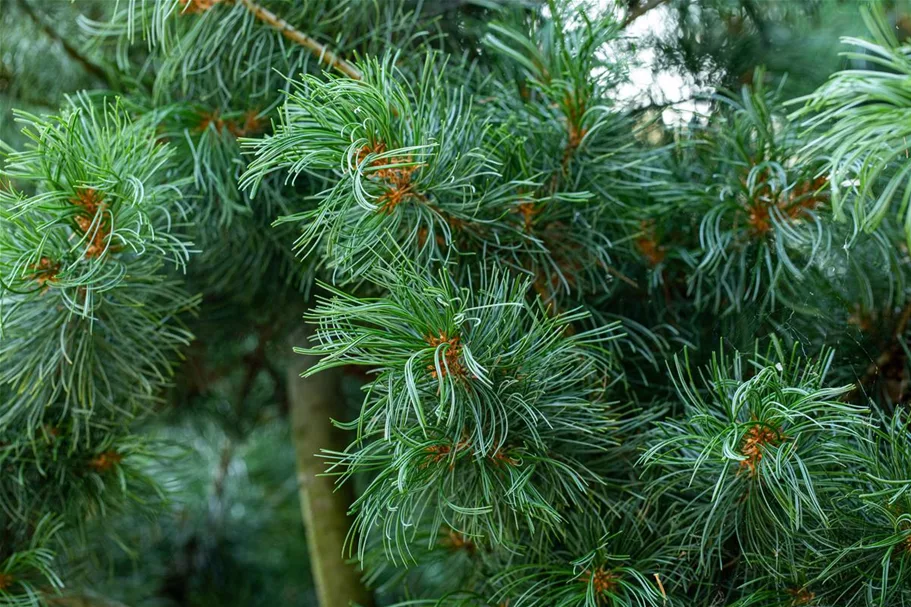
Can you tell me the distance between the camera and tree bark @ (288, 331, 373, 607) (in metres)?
0.60

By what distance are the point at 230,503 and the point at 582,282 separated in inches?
24.7

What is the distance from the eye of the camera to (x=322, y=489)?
63 cm

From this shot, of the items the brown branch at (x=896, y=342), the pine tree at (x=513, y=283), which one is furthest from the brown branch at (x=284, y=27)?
the brown branch at (x=896, y=342)

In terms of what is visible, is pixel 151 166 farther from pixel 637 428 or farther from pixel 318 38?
pixel 637 428

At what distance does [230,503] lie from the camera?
926 millimetres

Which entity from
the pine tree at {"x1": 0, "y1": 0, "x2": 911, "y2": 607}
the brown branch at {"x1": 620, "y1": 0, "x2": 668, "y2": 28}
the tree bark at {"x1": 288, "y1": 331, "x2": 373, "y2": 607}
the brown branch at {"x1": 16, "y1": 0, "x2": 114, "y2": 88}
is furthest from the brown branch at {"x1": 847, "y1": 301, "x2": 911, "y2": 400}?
Answer: the brown branch at {"x1": 16, "y1": 0, "x2": 114, "y2": 88}

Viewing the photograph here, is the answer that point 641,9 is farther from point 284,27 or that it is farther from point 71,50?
point 71,50

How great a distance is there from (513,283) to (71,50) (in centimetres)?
38

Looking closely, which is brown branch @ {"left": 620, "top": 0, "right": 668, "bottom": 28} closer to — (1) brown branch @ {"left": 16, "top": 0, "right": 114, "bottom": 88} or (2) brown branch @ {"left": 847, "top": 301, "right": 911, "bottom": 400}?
(2) brown branch @ {"left": 847, "top": 301, "right": 911, "bottom": 400}

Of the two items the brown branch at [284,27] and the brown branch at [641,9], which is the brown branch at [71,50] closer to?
the brown branch at [284,27]

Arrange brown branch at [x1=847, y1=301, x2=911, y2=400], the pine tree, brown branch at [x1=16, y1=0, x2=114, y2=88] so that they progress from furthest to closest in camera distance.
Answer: brown branch at [x1=16, y1=0, x2=114, y2=88] < brown branch at [x1=847, y1=301, x2=911, y2=400] < the pine tree

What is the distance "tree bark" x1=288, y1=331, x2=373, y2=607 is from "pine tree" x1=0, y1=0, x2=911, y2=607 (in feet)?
0.23

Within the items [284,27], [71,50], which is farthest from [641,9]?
[71,50]

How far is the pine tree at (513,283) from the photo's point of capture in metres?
0.33
